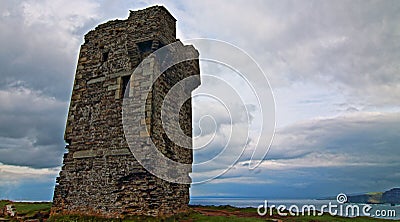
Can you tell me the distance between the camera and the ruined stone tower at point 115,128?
14.2 metres

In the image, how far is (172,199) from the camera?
1499 centimetres

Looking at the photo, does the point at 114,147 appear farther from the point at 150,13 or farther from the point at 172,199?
the point at 150,13

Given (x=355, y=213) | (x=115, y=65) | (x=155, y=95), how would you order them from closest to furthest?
1. (x=155, y=95)
2. (x=115, y=65)
3. (x=355, y=213)

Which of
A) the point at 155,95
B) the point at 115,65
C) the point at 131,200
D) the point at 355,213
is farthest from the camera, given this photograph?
the point at 355,213

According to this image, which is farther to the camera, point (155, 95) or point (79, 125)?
point (79, 125)

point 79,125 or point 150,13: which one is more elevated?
point 150,13

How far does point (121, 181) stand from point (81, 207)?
99.5 inches

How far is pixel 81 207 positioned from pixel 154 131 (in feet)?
16.4

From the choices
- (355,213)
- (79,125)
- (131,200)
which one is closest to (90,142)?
(79,125)

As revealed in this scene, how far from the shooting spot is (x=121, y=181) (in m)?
14.4

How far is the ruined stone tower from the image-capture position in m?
14.2

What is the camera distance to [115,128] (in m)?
15.3

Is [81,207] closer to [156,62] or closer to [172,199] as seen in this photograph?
[172,199]

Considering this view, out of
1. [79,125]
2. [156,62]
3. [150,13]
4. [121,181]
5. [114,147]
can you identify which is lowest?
[121,181]
